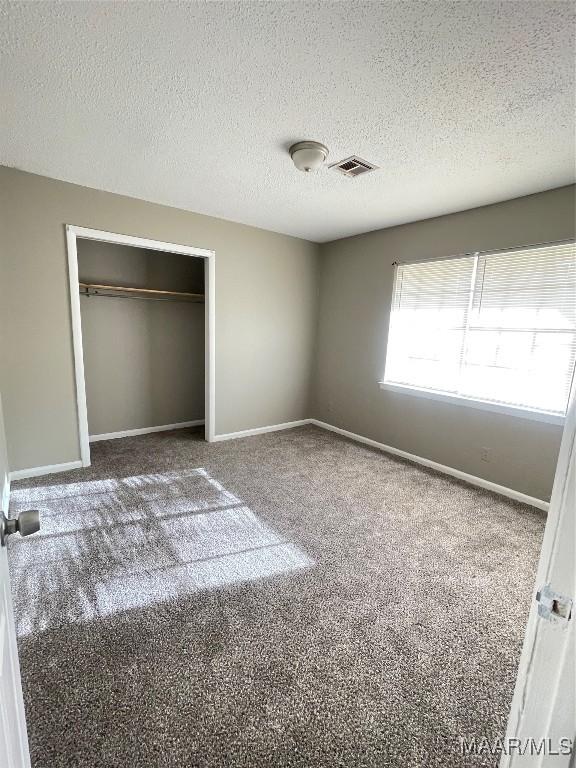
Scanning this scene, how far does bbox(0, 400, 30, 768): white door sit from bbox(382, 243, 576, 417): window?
307 cm

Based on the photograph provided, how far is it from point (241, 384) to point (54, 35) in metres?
3.28

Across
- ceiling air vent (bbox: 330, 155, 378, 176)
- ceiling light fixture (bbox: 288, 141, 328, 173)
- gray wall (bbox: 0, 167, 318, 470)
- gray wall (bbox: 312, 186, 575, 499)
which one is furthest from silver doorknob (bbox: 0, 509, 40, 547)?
gray wall (bbox: 312, 186, 575, 499)

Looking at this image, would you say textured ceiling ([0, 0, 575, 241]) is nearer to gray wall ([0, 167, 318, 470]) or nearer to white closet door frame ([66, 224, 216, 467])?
gray wall ([0, 167, 318, 470])

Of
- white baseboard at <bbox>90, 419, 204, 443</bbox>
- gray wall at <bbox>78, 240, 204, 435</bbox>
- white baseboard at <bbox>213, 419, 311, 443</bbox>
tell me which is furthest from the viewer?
white baseboard at <bbox>213, 419, 311, 443</bbox>

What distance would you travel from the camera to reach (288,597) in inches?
72.1

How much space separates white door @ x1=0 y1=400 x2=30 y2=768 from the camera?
2.13 ft

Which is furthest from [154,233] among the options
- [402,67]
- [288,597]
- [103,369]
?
[288,597]

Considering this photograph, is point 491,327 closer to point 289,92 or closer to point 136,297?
point 289,92

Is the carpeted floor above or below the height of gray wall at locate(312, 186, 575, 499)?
below

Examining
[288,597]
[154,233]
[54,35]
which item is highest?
[54,35]

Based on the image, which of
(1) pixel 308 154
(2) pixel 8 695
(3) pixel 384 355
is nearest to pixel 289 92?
(1) pixel 308 154

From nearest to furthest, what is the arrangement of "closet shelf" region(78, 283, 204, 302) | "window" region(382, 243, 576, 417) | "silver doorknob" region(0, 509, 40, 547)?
"silver doorknob" region(0, 509, 40, 547), "window" region(382, 243, 576, 417), "closet shelf" region(78, 283, 204, 302)

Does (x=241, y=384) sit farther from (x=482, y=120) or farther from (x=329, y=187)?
(x=482, y=120)

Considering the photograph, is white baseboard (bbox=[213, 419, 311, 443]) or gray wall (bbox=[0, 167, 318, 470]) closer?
gray wall (bbox=[0, 167, 318, 470])
